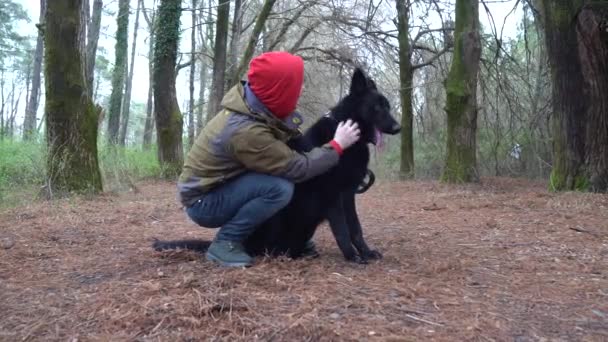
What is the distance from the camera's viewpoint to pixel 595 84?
7805 mm

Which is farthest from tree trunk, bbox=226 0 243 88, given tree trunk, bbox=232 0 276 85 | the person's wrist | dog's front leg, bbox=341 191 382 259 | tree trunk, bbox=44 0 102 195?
the person's wrist

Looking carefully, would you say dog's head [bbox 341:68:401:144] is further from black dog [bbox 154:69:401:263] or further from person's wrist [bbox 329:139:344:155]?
person's wrist [bbox 329:139:344:155]

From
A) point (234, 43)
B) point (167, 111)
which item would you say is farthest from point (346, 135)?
point (234, 43)

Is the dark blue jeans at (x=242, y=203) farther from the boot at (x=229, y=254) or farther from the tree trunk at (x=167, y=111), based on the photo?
the tree trunk at (x=167, y=111)

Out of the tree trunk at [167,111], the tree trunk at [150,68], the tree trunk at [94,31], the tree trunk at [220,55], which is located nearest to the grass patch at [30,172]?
the tree trunk at [167,111]

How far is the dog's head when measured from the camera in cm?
423

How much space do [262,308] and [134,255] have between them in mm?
1889

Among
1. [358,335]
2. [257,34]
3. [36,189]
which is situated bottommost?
[358,335]

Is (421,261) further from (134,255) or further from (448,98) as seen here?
(448,98)

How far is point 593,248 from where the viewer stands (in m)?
4.64

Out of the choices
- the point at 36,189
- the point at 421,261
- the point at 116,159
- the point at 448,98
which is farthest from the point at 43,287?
the point at 448,98

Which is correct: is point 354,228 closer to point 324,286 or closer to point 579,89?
point 324,286

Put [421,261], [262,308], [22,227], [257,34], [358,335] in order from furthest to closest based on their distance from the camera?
[257,34] → [22,227] → [421,261] → [262,308] → [358,335]

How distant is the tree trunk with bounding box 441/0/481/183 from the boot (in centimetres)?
742
